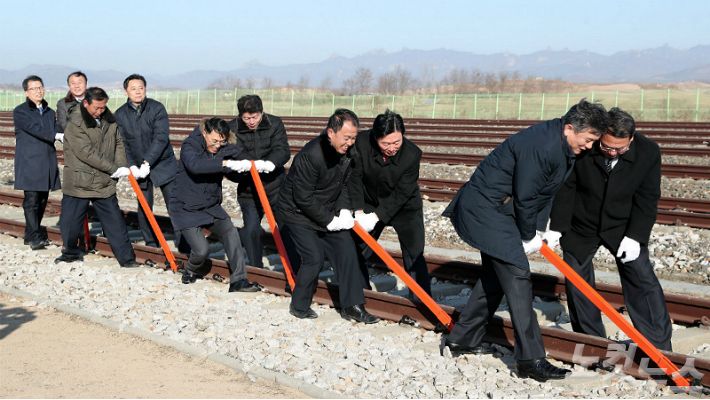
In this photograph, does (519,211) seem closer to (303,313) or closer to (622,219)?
(622,219)

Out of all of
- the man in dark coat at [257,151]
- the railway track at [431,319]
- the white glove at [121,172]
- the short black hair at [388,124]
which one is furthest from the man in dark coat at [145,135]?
the short black hair at [388,124]

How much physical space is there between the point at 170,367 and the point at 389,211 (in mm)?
2071

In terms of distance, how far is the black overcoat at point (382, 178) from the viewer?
730 cm

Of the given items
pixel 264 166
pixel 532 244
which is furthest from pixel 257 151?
pixel 532 244

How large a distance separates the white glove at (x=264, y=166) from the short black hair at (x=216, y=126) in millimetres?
376

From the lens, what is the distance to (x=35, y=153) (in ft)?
35.8

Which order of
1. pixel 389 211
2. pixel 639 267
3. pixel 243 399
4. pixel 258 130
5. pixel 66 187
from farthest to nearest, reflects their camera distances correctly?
pixel 66 187, pixel 258 130, pixel 389 211, pixel 639 267, pixel 243 399

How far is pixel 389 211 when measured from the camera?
7488mm

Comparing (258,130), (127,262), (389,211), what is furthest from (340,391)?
(127,262)

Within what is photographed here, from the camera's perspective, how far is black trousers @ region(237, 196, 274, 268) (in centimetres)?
919

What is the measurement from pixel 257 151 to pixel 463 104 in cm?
4333

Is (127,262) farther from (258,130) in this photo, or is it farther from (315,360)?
(315,360)

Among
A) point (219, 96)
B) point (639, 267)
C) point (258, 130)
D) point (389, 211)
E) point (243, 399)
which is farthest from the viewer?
point (219, 96)

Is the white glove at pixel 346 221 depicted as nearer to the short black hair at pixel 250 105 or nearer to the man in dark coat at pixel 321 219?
the man in dark coat at pixel 321 219
